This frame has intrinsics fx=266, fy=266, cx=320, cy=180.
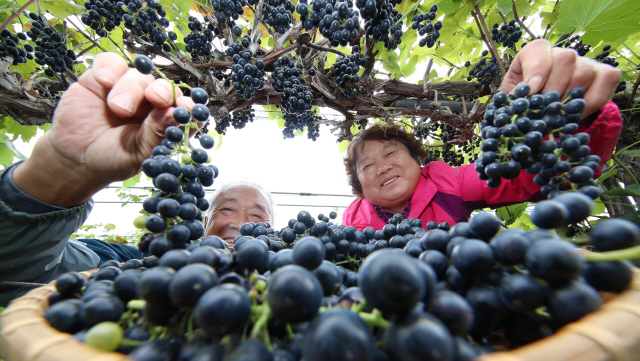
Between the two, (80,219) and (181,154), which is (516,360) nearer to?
(181,154)

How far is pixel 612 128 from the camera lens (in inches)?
36.1

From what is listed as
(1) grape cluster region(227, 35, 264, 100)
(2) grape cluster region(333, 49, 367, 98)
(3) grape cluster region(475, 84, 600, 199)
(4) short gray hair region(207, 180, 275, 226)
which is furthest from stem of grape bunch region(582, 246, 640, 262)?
(4) short gray hair region(207, 180, 275, 226)

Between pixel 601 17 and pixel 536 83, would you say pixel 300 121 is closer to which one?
pixel 536 83

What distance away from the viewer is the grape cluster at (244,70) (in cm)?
124

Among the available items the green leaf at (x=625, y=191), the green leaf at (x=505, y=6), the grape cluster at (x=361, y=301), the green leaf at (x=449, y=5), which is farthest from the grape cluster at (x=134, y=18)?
the green leaf at (x=625, y=191)

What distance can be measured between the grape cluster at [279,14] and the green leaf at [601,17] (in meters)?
1.14

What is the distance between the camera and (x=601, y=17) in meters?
1.04

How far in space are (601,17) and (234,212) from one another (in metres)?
2.05

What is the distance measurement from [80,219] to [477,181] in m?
1.77

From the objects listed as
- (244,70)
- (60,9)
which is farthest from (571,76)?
(60,9)

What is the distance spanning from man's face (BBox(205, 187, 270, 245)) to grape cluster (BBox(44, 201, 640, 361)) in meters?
1.32

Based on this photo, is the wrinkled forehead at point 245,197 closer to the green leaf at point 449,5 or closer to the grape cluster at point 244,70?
the grape cluster at point 244,70

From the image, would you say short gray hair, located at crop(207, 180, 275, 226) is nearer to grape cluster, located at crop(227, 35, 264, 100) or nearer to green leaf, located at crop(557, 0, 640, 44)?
grape cluster, located at crop(227, 35, 264, 100)

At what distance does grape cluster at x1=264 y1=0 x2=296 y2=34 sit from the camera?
1.28 m
